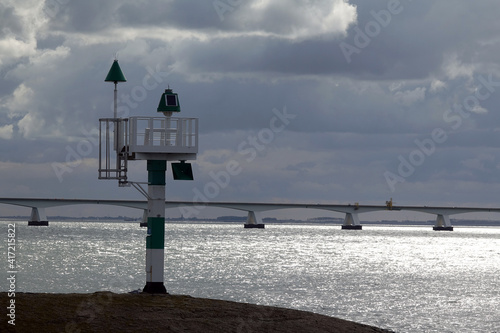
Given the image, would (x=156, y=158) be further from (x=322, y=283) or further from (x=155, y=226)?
(x=322, y=283)

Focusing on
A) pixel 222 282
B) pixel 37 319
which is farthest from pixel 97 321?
pixel 222 282

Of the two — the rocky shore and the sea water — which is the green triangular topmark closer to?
the rocky shore

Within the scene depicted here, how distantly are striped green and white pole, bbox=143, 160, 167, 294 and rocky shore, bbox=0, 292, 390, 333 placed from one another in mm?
3726

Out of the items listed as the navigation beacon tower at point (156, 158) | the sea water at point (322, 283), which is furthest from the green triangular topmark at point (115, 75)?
the sea water at point (322, 283)

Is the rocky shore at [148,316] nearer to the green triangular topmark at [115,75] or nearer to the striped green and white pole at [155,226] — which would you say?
the striped green and white pole at [155,226]

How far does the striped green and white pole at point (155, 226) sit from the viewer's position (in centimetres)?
3016

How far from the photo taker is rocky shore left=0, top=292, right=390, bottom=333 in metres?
21.9

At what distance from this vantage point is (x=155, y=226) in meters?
30.2

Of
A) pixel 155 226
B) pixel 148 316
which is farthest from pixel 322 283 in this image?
pixel 148 316

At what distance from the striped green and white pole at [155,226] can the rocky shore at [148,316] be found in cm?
373

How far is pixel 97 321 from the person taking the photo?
73.1 ft

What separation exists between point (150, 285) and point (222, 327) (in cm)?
767

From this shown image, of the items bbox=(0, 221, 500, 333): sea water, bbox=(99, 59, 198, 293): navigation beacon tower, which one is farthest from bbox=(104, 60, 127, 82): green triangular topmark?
bbox=(0, 221, 500, 333): sea water

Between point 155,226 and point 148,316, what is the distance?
7.30m
